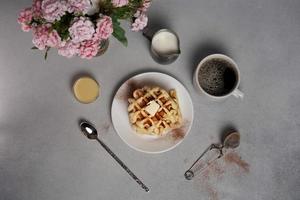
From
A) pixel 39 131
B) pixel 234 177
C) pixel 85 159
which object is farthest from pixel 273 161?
pixel 39 131

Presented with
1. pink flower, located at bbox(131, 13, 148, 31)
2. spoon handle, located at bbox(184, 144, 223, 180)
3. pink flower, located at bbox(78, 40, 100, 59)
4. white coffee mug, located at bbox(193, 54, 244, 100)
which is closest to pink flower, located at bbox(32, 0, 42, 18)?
pink flower, located at bbox(78, 40, 100, 59)

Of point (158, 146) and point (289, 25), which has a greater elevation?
point (289, 25)

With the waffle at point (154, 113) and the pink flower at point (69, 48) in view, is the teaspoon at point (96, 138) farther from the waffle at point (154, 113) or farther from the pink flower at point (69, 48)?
the pink flower at point (69, 48)

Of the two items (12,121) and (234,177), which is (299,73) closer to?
(234,177)

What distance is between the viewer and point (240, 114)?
3.78 ft

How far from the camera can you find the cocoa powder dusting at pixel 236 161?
3.71 ft

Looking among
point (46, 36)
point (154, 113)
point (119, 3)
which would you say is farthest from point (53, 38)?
point (154, 113)

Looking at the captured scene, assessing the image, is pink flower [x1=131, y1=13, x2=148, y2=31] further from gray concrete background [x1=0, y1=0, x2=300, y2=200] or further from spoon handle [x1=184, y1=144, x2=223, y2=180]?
spoon handle [x1=184, y1=144, x2=223, y2=180]

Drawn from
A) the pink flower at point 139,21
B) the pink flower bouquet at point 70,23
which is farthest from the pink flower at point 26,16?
the pink flower at point 139,21

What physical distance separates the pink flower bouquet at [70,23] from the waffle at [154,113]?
272 millimetres

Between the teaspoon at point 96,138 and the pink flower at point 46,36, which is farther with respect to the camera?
the teaspoon at point 96,138

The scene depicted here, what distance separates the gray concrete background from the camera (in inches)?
44.2

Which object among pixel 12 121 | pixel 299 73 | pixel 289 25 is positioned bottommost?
pixel 12 121

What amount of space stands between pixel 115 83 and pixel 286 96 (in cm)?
52
